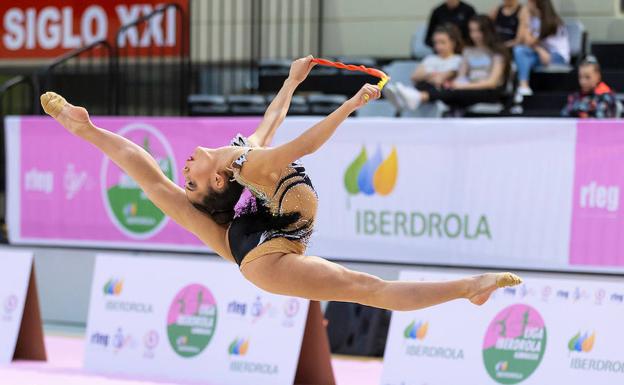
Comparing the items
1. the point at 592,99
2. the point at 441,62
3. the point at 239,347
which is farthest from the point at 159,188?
the point at 441,62

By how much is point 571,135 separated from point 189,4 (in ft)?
20.7

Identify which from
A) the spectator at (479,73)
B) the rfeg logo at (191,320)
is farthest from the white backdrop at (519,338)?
the spectator at (479,73)

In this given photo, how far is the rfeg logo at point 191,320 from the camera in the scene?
804 cm

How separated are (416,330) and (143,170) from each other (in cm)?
236

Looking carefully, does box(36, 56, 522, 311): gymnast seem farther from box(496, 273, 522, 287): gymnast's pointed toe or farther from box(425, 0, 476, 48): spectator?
box(425, 0, 476, 48): spectator

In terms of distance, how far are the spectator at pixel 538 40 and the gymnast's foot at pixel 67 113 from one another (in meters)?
5.95

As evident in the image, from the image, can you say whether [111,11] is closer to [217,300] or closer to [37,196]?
[37,196]

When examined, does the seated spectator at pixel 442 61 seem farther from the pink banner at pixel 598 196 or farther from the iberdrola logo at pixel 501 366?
the iberdrola logo at pixel 501 366

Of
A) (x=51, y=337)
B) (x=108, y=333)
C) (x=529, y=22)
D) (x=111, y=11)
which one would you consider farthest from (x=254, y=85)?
(x=108, y=333)

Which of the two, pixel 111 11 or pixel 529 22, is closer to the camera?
pixel 529 22

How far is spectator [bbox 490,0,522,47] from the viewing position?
37.0ft

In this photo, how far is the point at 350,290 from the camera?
5484 millimetres

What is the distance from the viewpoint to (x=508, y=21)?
11305 millimetres

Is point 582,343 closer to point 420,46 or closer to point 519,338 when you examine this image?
point 519,338
